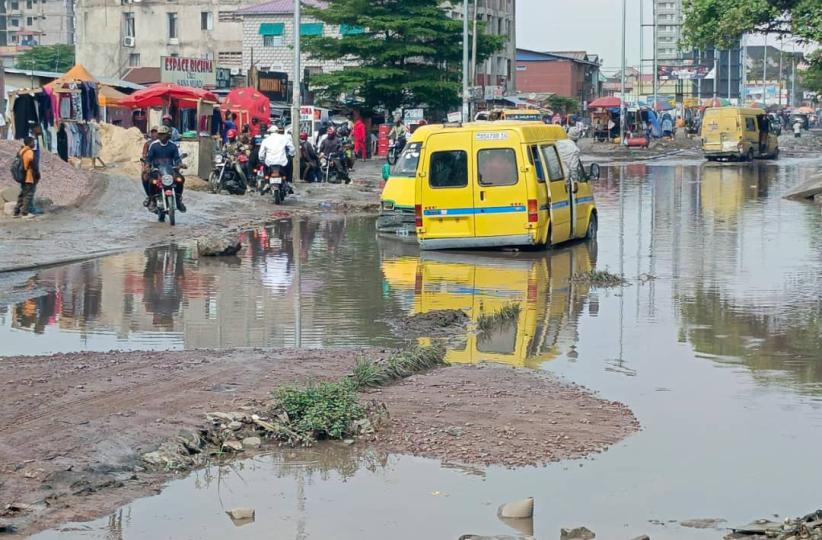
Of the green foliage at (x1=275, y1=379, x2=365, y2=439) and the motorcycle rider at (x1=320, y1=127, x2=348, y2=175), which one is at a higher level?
the motorcycle rider at (x1=320, y1=127, x2=348, y2=175)

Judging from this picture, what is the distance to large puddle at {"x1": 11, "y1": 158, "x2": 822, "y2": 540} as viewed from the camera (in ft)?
22.2

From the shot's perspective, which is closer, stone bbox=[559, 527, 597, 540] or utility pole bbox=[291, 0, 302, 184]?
stone bbox=[559, 527, 597, 540]

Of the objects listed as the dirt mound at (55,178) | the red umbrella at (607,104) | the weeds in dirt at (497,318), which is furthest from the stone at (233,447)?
the red umbrella at (607,104)

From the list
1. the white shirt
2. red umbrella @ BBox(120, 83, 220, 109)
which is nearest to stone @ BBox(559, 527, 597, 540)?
the white shirt

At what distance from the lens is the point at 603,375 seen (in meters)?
10.1

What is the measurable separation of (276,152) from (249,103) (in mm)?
12230

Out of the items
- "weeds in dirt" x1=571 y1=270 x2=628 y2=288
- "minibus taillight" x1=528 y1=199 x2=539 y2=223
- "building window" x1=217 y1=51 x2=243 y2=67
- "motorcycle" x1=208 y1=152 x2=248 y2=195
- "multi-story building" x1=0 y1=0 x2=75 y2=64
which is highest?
"multi-story building" x1=0 y1=0 x2=75 y2=64

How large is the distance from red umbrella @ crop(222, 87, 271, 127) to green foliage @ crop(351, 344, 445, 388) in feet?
95.7

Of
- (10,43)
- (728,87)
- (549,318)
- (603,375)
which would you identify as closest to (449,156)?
(549,318)

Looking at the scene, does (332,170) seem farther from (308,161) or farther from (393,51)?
(393,51)

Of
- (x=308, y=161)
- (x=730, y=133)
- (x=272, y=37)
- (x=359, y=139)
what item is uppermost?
(x=272, y=37)

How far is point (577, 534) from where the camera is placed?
634 cm

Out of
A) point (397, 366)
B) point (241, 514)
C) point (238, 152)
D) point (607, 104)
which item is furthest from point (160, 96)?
point (607, 104)

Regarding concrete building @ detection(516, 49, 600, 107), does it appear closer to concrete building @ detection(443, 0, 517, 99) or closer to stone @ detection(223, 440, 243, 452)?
concrete building @ detection(443, 0, 517, 99)
